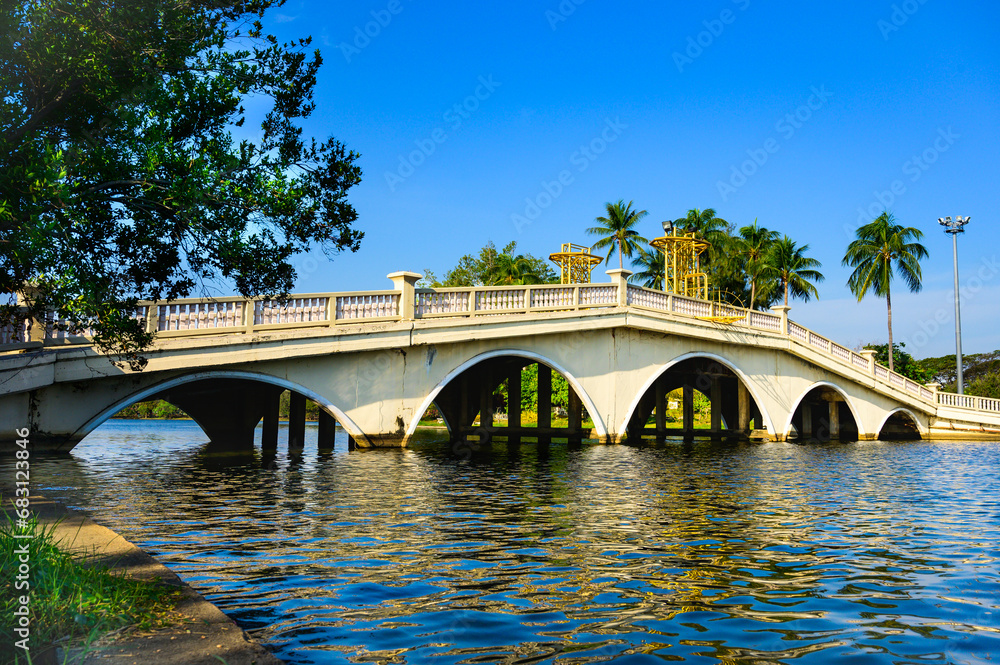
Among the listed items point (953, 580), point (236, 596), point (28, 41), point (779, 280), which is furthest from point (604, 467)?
point (779, 280)

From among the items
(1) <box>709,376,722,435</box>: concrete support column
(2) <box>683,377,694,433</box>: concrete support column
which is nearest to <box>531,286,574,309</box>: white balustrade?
(2) <box>683,377,694,433</box>: concrete support column

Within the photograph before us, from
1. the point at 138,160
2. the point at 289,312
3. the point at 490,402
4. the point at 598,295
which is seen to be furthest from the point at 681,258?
the point at 138,160

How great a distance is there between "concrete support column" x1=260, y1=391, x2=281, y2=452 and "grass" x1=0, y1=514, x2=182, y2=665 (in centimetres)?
2027

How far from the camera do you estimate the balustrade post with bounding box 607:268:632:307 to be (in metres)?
26.1

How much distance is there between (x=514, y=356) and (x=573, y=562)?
17.5 m

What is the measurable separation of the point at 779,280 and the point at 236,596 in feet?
184

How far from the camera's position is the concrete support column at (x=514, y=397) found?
3072 cm

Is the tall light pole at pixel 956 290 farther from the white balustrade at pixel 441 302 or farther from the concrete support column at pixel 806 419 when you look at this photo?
the white balustrade at pixel 441 302

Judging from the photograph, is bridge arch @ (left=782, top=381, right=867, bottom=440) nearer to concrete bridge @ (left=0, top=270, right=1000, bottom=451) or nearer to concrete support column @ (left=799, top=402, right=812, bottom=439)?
concrete bridge @ (left=0, top=270, right=1000, bottom=451)

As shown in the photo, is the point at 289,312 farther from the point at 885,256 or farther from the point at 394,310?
the point at 885,256

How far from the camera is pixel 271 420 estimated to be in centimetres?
2525

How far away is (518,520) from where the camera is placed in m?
9.96

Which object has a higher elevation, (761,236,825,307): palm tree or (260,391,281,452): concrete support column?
(761,236,825,307): palm tree

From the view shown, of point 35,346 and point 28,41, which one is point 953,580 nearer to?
point 28,41
